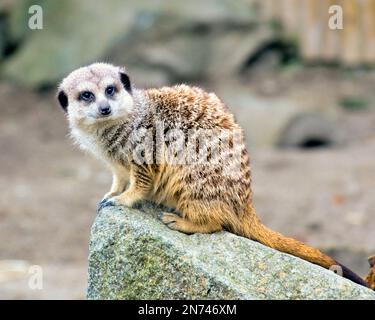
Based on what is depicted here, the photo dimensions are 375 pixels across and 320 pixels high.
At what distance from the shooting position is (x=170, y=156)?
421cm

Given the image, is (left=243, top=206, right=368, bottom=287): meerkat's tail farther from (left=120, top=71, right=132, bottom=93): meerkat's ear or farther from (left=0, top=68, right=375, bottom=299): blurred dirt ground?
(left=0, top=68, right=375, bottom=299): blurred dirt ground

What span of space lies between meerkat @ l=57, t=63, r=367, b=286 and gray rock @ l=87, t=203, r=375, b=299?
0.49 feet

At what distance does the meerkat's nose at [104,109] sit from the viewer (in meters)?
4.32

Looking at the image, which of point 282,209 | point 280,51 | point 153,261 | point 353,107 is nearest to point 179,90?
point 153,261

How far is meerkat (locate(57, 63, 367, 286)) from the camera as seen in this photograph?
4.16 m

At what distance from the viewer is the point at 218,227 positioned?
420cm

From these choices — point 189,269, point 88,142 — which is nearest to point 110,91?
point 88,142

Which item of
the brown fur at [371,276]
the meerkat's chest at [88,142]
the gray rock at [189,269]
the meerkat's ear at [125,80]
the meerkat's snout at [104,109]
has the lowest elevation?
the brown fur at [371,276]

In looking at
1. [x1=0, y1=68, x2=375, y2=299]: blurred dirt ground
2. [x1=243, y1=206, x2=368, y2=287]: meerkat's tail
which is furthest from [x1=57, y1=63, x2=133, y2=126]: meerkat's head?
[x1=0, y1=68, x2=375, y2=299]: blurred dirt ground

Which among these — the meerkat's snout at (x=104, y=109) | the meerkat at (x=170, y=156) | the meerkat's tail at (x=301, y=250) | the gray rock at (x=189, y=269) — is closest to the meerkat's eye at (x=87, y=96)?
the meerkat at (x=170, y=156)

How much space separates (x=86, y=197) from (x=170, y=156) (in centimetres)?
487

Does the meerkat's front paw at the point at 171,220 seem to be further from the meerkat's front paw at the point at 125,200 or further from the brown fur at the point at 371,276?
the brown fur at the point at 371,276

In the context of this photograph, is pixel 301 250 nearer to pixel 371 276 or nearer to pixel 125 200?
pixel 371 276
